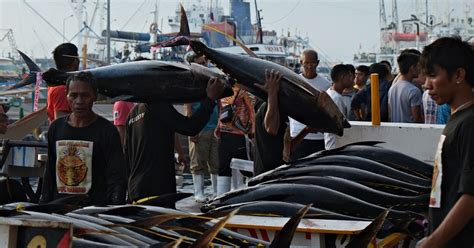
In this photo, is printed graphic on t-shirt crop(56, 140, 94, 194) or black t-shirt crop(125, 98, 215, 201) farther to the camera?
Answer: black t-shirt crop(125, 98, 215, 201)

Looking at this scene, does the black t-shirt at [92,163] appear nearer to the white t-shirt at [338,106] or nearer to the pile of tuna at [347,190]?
the pile of tuna at [347,190]

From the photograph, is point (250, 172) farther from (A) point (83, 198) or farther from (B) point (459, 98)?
(B) point (459, 98)

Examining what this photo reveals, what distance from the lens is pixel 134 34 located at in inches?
1385

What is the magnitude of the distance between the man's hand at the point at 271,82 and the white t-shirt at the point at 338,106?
1374 millimetres

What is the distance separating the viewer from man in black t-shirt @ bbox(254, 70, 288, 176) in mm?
6195

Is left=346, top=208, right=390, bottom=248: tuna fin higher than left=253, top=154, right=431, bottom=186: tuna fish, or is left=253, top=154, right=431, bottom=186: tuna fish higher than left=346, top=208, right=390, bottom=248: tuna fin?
left=253, top=154, right=431, bottom=186: tuna fish

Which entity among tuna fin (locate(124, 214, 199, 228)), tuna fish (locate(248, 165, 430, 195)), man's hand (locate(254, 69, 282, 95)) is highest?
man's hand (locate(254, 69, 282, 95))

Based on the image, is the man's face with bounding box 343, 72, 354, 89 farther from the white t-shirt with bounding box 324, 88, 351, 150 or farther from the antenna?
the antenna

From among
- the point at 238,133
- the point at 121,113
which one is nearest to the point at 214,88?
the point at 121,113

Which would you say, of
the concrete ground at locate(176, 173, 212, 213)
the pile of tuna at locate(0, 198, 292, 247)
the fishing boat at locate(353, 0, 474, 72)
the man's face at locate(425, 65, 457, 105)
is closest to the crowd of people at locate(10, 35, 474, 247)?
the man's face at locate(425, 65, 457, 105)

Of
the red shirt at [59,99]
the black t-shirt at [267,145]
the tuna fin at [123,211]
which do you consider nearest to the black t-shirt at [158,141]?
the black t-shirt at [267,145]

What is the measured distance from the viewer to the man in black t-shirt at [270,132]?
6.20 m

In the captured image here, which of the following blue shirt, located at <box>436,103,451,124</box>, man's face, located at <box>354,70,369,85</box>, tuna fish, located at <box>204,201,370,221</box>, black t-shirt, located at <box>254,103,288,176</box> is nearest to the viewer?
tuna fish, located at <box>204,201,370,221</box>

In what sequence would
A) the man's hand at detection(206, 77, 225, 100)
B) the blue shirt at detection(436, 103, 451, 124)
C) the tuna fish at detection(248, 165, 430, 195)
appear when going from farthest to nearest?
the blue shirt at detection(436, 103, 451, 124) < the man's hand at detection(206, 77, 225, 100) < the tuna fish at detection(248, 165, 430, 195)
